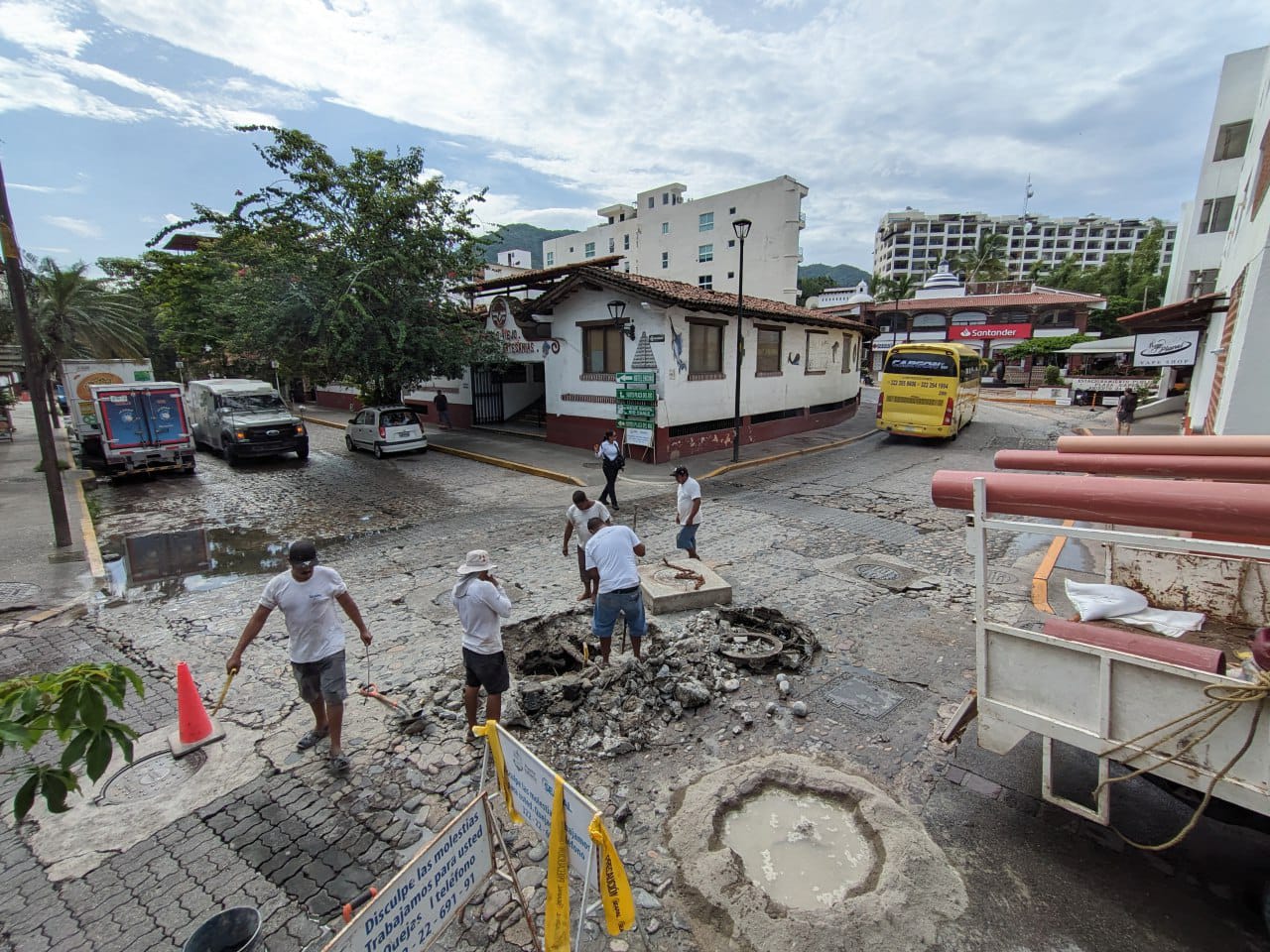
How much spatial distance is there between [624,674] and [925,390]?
16.8 meters

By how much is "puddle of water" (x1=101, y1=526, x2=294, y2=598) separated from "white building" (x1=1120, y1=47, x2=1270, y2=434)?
14083 mm

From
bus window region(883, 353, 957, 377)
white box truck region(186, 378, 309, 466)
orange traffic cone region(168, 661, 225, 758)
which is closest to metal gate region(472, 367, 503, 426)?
white box truck region(186, 378, 309, 466)

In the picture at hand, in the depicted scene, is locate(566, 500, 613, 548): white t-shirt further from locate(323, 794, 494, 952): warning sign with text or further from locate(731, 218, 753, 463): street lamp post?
locate(731, 218, 753, 463): street lamp post

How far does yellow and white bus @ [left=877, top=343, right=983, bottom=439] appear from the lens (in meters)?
18.2

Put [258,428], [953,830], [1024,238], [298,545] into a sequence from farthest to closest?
[1024,238]
[258,428]
[298,545]
[953,830]

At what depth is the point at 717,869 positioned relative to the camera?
3.36 m

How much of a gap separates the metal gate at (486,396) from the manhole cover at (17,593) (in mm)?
15185

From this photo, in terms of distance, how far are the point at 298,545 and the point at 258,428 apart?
564 inches

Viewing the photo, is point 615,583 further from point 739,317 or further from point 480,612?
point 739,317

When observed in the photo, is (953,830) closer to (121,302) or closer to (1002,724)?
(1002,724)

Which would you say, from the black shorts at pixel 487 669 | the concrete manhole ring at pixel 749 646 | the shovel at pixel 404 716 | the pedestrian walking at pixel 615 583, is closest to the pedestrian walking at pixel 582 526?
the pedestrian walking at pixel 615 583

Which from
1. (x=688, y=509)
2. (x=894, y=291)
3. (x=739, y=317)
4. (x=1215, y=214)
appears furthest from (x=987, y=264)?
(x=688, y=509)

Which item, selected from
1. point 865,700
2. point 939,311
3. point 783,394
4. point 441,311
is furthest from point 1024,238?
point 865,700

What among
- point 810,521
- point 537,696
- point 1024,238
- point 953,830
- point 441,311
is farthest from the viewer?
point 1024,238
